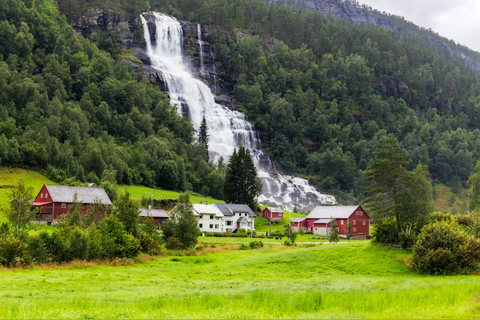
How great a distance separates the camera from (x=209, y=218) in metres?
90.9

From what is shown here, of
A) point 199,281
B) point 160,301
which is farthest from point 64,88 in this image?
point 160,301

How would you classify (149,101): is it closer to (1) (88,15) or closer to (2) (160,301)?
(1) (88,15)

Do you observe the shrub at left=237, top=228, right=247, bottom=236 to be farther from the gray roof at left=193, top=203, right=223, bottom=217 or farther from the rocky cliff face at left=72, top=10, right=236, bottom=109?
the rocky cliff face at left=72, top=10, right=236, bottom=109

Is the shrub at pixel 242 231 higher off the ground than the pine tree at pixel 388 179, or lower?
lower

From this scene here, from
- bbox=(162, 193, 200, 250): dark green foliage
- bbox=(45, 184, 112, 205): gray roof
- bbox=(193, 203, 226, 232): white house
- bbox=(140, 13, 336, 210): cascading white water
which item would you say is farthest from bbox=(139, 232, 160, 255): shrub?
bbox=(140, 13, 336, 210): cascading white water

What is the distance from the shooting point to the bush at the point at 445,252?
37438 millimetres

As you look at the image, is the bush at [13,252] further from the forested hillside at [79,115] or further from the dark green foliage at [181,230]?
the forested hillside at [79,115]

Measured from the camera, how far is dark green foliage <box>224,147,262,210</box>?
109125 mm

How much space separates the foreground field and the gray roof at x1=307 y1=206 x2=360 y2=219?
4870 cm

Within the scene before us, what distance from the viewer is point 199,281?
34.3 meters

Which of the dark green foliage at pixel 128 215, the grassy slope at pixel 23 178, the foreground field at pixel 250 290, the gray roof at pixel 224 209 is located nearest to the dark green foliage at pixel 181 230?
the dark green foliage at pixel 128 215

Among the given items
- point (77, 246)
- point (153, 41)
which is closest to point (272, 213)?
point (77, 246)

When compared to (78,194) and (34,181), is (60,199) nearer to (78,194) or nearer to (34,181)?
(78,194)

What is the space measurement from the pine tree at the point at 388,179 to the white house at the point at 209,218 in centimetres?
4480
